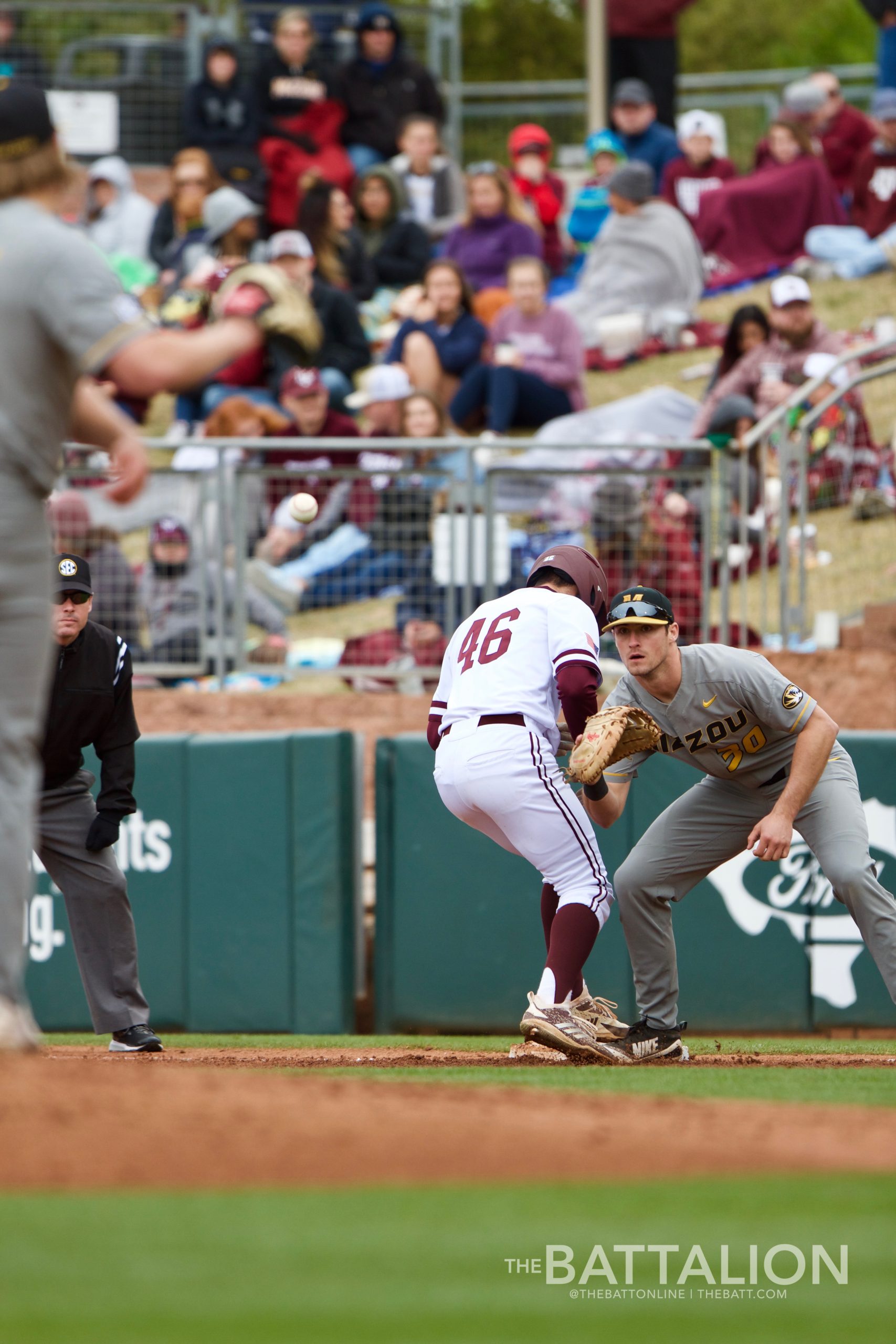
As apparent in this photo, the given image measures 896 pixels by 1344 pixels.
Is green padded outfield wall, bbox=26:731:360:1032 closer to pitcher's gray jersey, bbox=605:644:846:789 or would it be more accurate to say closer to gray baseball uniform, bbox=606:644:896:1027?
gray baseball uniform, bbox=606:644:896:1027

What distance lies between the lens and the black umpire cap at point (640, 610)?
6812 mm

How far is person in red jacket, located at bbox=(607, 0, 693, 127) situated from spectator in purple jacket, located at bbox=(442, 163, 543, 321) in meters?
3.43

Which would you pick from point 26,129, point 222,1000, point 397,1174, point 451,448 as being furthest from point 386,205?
point 397,1174

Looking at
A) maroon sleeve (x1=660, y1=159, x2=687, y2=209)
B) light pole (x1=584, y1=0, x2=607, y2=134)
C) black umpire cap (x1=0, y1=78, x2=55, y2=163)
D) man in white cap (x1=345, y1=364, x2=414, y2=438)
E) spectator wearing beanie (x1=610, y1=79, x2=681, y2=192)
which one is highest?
light pole (x1=584, y1=0, x2=607, y2=134)

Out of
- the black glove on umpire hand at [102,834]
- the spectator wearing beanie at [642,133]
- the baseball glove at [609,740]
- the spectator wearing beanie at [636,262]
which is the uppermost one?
the spectator wearing beanie at [642,133]

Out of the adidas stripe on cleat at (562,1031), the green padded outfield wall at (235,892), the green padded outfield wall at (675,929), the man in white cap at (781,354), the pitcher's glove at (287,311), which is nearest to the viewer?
the adidas stripe on cleat at (562,1031)

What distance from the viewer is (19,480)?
4445 millimetres

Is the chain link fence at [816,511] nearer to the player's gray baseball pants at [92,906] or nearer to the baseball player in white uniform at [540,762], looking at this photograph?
the baseball player in white uniform at [540,762]

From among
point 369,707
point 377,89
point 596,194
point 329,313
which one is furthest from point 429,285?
point 596,194

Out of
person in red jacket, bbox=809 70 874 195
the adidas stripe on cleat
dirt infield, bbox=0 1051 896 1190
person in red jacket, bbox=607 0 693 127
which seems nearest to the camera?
dirt infield, bbox=0 1051 896 1190

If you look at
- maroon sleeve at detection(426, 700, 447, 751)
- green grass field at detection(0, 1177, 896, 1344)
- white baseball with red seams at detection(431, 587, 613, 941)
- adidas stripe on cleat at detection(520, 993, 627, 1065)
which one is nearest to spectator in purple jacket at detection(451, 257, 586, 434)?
maroon sleeve at detection(426, 700, 447, 751)

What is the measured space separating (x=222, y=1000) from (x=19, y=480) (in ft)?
19.2

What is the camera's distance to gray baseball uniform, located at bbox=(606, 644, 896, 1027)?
689cm

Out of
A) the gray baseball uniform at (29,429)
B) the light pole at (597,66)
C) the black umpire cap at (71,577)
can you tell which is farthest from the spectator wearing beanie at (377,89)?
the gray baseball uniform at (29,429)
